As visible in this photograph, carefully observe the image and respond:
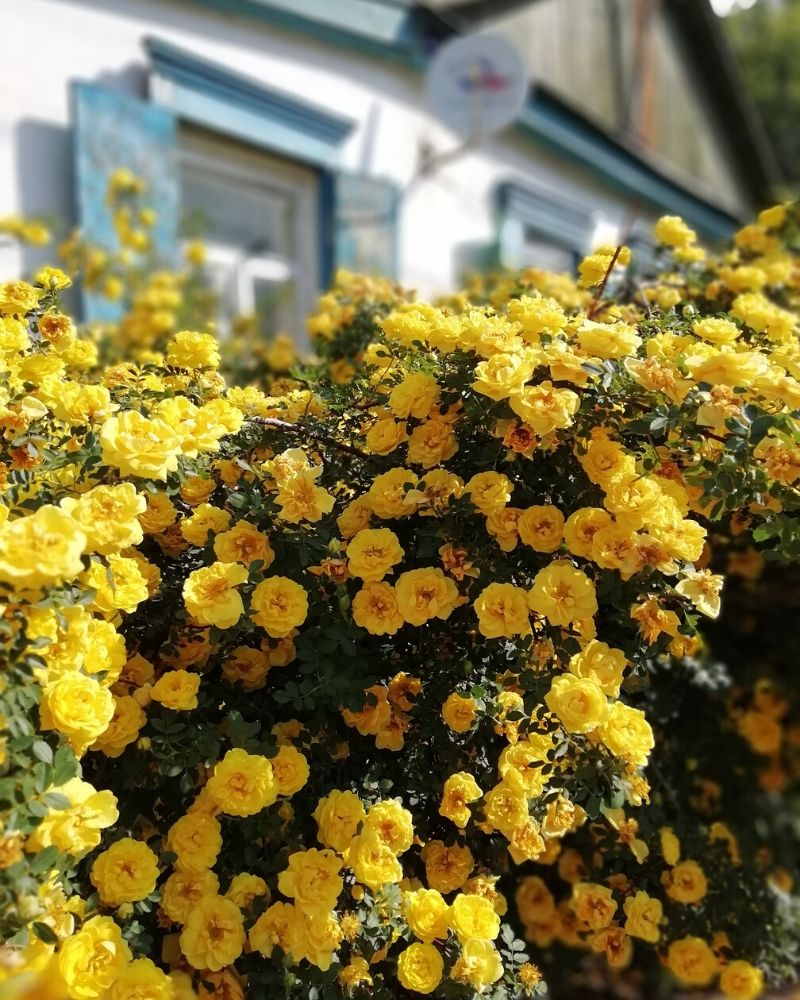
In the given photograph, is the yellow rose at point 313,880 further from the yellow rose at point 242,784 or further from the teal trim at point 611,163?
the teal trim at point 611,163

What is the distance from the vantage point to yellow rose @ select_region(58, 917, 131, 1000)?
100cm

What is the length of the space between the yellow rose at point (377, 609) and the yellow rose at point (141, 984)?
1.45 feet

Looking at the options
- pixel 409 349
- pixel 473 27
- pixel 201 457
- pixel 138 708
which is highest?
pixel 473 27

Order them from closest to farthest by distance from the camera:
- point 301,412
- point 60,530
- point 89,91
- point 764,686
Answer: point 60,530
point 301,412
point 764,686
point 89,91

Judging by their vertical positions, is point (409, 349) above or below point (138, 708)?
above

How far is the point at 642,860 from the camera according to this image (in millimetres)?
1468

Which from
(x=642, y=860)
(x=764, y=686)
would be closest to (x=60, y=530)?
(x=642, y=860)

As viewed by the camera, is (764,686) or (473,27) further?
(473,27)

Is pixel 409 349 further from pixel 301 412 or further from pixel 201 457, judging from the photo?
pixel 201 457

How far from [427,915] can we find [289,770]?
9.5 inches

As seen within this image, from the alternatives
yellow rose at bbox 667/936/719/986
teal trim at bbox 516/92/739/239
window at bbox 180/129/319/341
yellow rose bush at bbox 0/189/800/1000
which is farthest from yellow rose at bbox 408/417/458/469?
teal trim at bbox 516/92/739/239

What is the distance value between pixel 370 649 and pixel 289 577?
0.15 m

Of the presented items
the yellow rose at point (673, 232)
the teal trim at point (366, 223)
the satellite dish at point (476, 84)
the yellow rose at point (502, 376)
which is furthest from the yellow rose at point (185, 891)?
the satellite dish at point (476, 84)

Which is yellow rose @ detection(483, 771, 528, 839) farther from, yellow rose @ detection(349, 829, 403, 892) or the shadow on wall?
the shadow on wall
